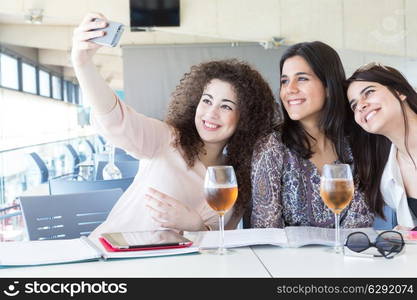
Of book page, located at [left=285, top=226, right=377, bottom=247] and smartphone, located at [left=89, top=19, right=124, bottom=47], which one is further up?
smartphone, located at [left=89, top=19, right=124, bottom=47]

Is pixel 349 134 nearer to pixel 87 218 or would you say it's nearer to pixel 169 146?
pixel 169 146

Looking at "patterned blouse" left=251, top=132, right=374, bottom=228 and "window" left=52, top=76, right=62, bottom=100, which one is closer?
"patterned blouse" left=251, top=132, right=374, bottom=228

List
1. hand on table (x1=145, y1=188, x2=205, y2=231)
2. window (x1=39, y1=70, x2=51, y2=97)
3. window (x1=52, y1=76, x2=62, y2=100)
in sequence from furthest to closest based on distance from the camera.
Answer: window (x1=52, y1=76, x2=62, y2=100)
window (x1=39, y1=70, x2=51, y2=97)
hand on table (x1=145, y1=188, x2=205, y2=231)

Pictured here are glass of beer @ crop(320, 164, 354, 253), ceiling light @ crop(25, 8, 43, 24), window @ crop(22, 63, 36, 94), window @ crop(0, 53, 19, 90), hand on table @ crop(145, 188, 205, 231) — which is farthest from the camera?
window @ crop(22, 63, 36, 94)

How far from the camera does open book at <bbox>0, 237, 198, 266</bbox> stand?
1.26 meters

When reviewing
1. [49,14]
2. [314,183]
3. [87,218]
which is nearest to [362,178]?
[314,183]

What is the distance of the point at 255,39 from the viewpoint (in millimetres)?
8375

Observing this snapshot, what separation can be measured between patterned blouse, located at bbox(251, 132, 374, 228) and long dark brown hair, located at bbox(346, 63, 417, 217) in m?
0.04

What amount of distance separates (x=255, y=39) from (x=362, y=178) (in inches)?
262

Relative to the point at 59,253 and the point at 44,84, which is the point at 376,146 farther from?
the point at 44,84

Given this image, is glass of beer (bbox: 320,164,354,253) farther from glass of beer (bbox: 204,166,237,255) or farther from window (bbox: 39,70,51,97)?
window (bbox: 39,70,51,97)

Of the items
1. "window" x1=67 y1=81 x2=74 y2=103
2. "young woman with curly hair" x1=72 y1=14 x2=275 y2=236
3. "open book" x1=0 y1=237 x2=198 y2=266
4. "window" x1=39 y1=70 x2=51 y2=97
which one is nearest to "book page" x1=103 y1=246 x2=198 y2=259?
"open book" x1=0 y1=237 x2=198 y2=266

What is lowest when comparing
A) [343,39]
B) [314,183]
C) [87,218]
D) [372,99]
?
[87,218]

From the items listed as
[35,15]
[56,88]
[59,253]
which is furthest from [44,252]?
[56,88]
